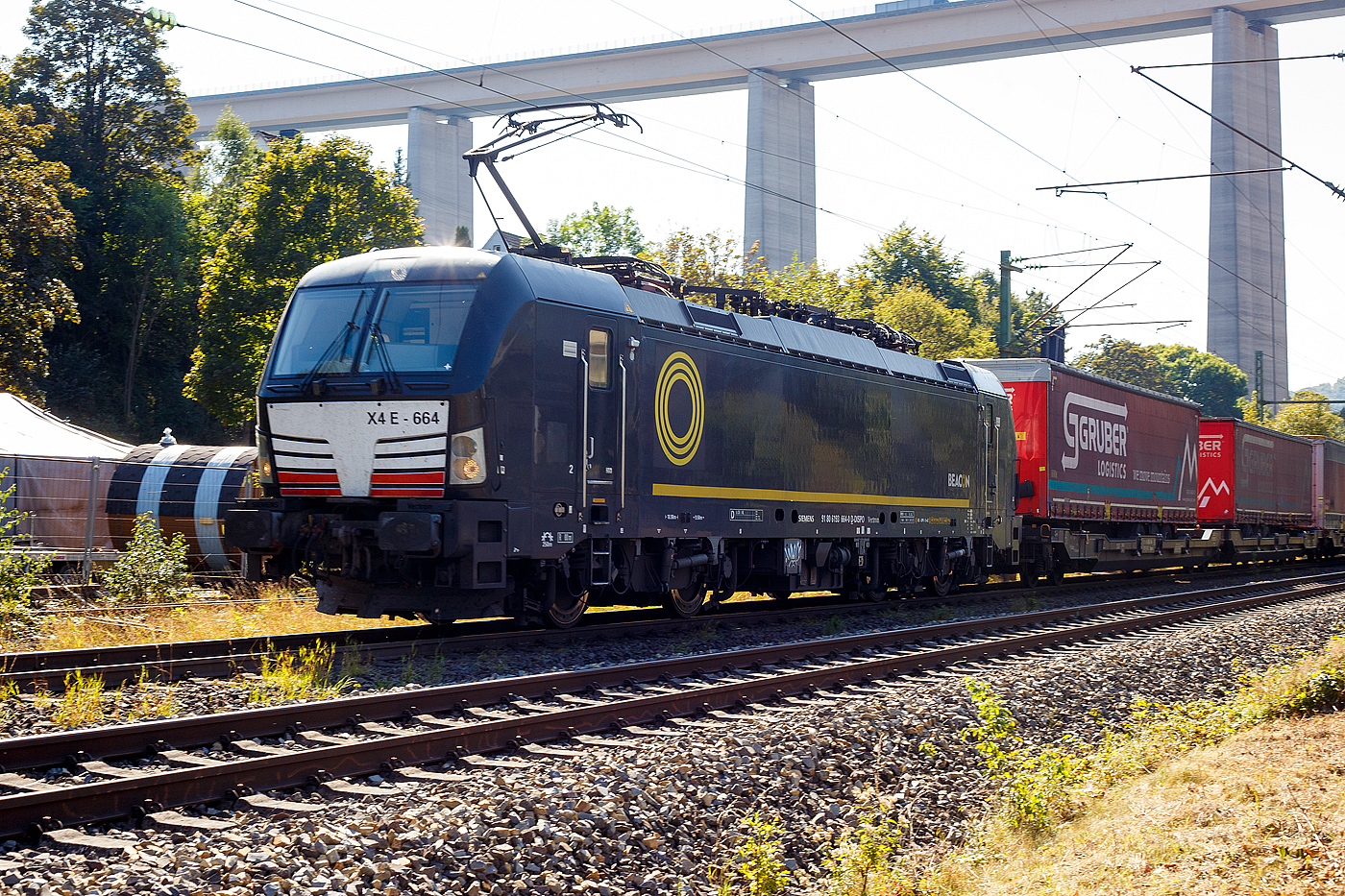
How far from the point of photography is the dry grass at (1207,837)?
5.23m

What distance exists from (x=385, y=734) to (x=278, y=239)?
2941cm

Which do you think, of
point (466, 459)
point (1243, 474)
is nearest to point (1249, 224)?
point (1243, 474)

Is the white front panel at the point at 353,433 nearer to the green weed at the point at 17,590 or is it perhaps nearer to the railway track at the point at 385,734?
the railway track at the point at 385,734

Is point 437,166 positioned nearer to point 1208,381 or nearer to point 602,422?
point 1208,381

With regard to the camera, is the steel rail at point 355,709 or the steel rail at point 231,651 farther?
the steel rail at point 231,651

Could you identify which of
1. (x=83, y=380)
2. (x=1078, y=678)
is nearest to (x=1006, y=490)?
(x=1078, y=678)

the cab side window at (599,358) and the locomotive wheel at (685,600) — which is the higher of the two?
the cab side window at (599,358)

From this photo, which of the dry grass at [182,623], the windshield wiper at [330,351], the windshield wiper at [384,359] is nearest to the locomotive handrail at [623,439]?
the windshield wiper at [384,359]

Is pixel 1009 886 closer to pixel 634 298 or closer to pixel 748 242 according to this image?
pixel 634 298

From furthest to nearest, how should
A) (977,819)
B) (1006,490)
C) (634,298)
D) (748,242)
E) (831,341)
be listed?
(748,242)
(1006,490)
(831,341)
(634,298)
(977,819)

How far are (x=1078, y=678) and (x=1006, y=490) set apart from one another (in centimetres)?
1001

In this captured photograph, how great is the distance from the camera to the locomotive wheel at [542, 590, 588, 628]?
1167 centimetres

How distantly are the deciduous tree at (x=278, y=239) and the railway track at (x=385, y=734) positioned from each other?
86.7ft

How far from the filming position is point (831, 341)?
1605cm
